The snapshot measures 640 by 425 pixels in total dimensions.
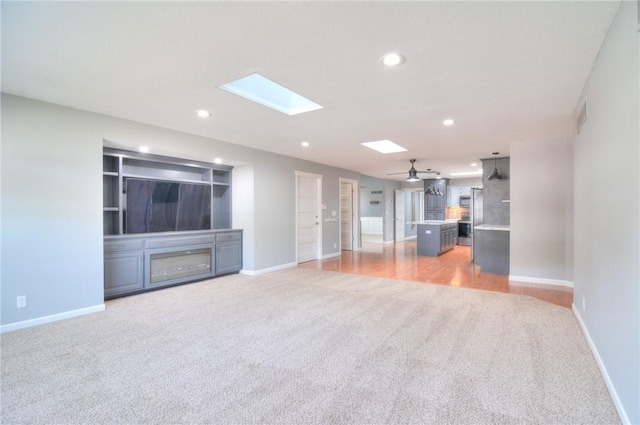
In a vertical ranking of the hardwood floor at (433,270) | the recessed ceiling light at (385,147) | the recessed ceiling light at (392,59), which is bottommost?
the hardwood floor at (433,270)

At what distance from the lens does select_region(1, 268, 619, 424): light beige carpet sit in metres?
1.95

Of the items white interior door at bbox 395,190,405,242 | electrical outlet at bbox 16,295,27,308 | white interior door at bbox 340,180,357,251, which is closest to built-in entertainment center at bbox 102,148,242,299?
electrical outlet at bbox 16,295,27,308

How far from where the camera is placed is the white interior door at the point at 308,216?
24.4 ft

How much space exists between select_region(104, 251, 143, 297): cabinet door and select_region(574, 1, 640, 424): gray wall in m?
5.36

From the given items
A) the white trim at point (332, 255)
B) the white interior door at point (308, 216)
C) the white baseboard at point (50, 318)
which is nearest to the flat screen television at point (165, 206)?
the white baseboard at point (50, 318)

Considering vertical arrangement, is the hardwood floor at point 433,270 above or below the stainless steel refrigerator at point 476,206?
below

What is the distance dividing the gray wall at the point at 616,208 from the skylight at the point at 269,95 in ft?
8.49

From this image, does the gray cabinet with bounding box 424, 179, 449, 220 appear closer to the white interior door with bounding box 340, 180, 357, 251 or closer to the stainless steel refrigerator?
the stainless steel refrigerator

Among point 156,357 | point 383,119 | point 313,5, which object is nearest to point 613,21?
point 313,5

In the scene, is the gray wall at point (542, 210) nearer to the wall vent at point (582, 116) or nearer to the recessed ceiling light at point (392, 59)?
the wall vent at point (582, 116)

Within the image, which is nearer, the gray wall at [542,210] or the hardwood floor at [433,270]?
the hardwood floor at [433,270]

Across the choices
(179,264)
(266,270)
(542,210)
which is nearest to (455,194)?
(542,210)

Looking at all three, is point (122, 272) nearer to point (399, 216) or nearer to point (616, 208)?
point (616, 208)

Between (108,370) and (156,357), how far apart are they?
0.34 metres
